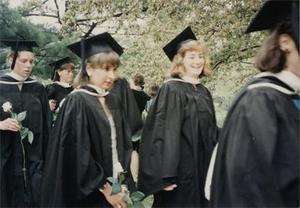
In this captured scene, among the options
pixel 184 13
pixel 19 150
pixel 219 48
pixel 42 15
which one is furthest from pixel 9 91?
pixel 42 15

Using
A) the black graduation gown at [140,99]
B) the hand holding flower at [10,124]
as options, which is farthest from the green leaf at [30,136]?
the black graduation gown at [140,99]

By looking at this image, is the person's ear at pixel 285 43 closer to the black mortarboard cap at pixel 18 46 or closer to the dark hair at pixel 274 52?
the dark hair at pixel 274 52

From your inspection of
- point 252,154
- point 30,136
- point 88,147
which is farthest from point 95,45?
point 252,154

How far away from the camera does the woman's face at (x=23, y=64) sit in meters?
6.11

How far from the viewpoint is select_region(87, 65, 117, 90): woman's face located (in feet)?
14.0

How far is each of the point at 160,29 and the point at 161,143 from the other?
24.8 ft

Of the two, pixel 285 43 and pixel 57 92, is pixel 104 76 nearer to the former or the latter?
pixel 285 43

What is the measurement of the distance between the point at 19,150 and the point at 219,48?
7.90 meters

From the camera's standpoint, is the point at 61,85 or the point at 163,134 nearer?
the point at 163,134

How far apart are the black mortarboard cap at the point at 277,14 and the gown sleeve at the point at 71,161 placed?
6.03 ft

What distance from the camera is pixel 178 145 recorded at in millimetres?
4867

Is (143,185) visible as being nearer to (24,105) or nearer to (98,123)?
(98,123)

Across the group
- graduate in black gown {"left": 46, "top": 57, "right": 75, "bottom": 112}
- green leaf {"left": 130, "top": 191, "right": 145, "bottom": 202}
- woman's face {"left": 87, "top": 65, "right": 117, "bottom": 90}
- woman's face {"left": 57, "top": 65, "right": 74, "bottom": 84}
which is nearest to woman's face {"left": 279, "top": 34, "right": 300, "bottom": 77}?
woman's face {"left": 87, "top": 65, "right": 117, "bottom": 90}

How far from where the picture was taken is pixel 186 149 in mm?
4984
